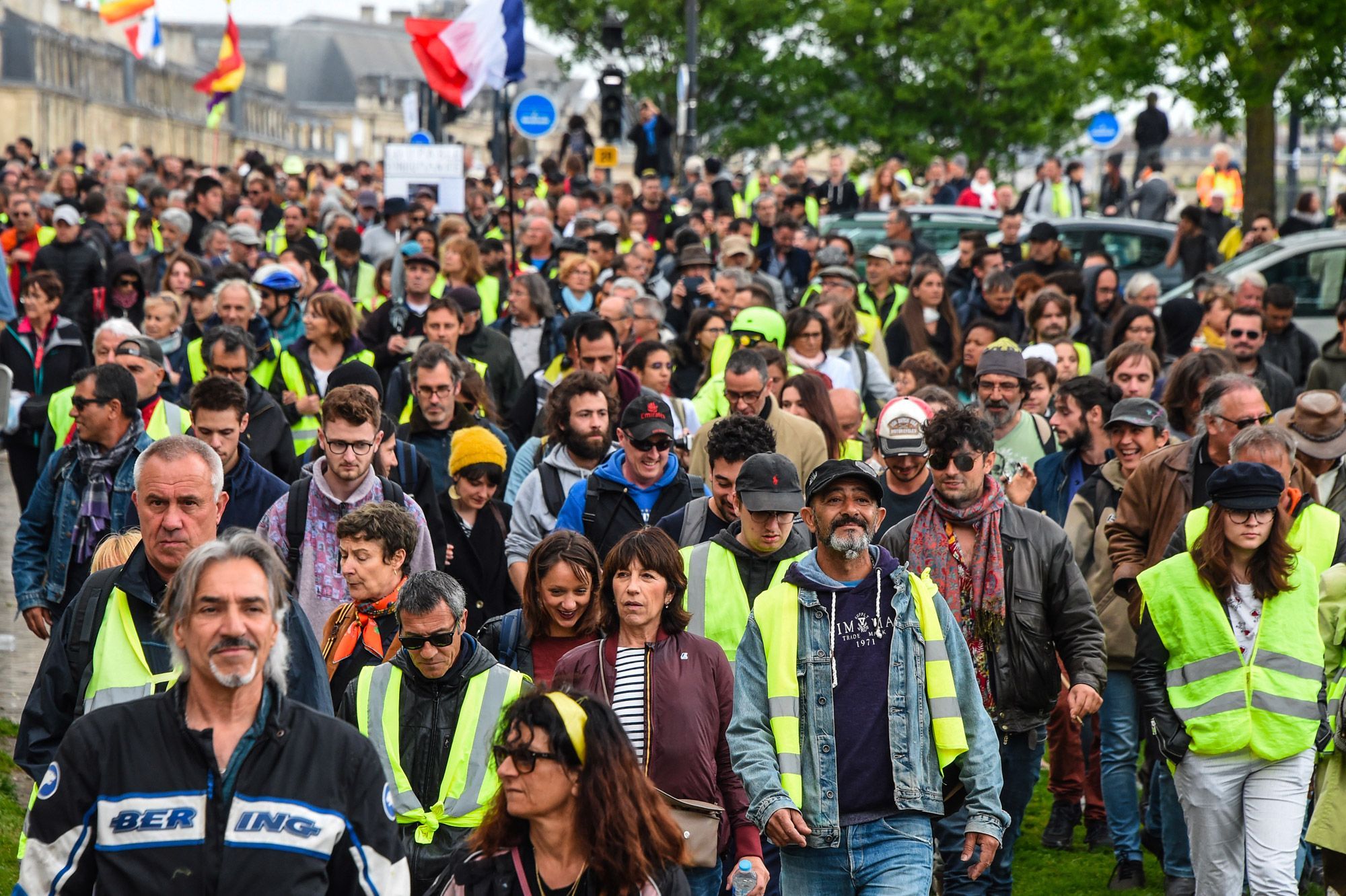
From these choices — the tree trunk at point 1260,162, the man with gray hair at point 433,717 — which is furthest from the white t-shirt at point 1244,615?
the tree trunk at point 1260,162

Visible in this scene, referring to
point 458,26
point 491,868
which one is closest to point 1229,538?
point 491,868

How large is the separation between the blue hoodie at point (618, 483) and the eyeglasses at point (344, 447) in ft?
2.97

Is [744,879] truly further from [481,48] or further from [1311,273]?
[1311,273]

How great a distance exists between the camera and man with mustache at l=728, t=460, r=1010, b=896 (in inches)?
219

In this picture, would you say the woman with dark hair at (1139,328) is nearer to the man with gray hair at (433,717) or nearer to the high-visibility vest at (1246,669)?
the high-visibility vest at (1246,669)

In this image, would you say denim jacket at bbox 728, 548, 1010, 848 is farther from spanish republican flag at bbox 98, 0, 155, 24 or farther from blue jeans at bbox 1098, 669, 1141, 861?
spanish republican flag at bbox 98, 0, 155, 24

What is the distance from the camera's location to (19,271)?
60.6ft

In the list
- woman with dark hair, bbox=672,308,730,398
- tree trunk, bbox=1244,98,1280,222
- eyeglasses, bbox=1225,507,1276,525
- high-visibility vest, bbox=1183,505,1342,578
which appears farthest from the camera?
tree trunk, bbox=1244,98,1280,222

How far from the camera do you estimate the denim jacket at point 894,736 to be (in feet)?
18.1

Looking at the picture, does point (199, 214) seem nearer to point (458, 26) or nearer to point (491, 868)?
point (458, 26)

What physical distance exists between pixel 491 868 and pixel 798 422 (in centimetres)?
490

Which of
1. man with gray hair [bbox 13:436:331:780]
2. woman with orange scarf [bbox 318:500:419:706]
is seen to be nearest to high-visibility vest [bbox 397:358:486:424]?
woman with orange scarf [bbox 318:500:419:706]

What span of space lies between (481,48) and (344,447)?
10.8m

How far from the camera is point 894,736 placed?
5539mm
